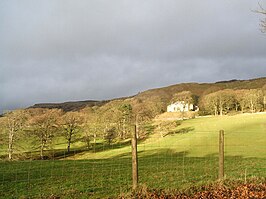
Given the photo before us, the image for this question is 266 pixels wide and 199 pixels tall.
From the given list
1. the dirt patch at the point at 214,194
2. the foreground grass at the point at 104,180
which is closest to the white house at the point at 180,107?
the foreground grass at the point at 104,180

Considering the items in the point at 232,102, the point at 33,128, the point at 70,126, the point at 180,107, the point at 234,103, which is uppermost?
the point at 232,102

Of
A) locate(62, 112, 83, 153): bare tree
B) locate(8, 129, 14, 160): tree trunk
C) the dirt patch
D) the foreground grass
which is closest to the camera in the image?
the dirt patch

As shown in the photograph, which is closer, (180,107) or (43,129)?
(43,129)

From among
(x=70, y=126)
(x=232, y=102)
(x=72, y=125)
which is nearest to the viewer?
(x=72, y=125)

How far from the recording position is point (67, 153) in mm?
63000

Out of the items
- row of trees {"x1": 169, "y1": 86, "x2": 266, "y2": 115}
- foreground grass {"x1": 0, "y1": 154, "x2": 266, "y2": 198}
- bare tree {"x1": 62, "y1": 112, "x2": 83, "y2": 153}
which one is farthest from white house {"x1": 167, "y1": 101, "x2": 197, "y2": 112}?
foreground grass {"x1": 0, "y1": 154, "x2": 266, "y2": 198}

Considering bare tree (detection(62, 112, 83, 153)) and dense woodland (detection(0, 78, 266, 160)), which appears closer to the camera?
dense woodland (detection(0, 78, 266, 160))

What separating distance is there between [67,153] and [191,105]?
66708 mm

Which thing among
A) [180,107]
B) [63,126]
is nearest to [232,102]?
[180,107]

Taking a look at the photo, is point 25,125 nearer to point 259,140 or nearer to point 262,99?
point 259,140

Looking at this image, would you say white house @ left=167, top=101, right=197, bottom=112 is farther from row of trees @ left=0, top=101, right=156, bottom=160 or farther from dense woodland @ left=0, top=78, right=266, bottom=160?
row of trees @ left=0, top=101, right=156, bottom=160

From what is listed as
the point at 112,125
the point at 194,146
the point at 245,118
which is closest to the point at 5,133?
the point at 112,125

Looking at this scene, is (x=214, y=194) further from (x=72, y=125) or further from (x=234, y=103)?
(x=234, y=103)

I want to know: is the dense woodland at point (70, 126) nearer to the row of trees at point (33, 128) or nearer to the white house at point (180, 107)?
the row of trees at point (33, 128)
